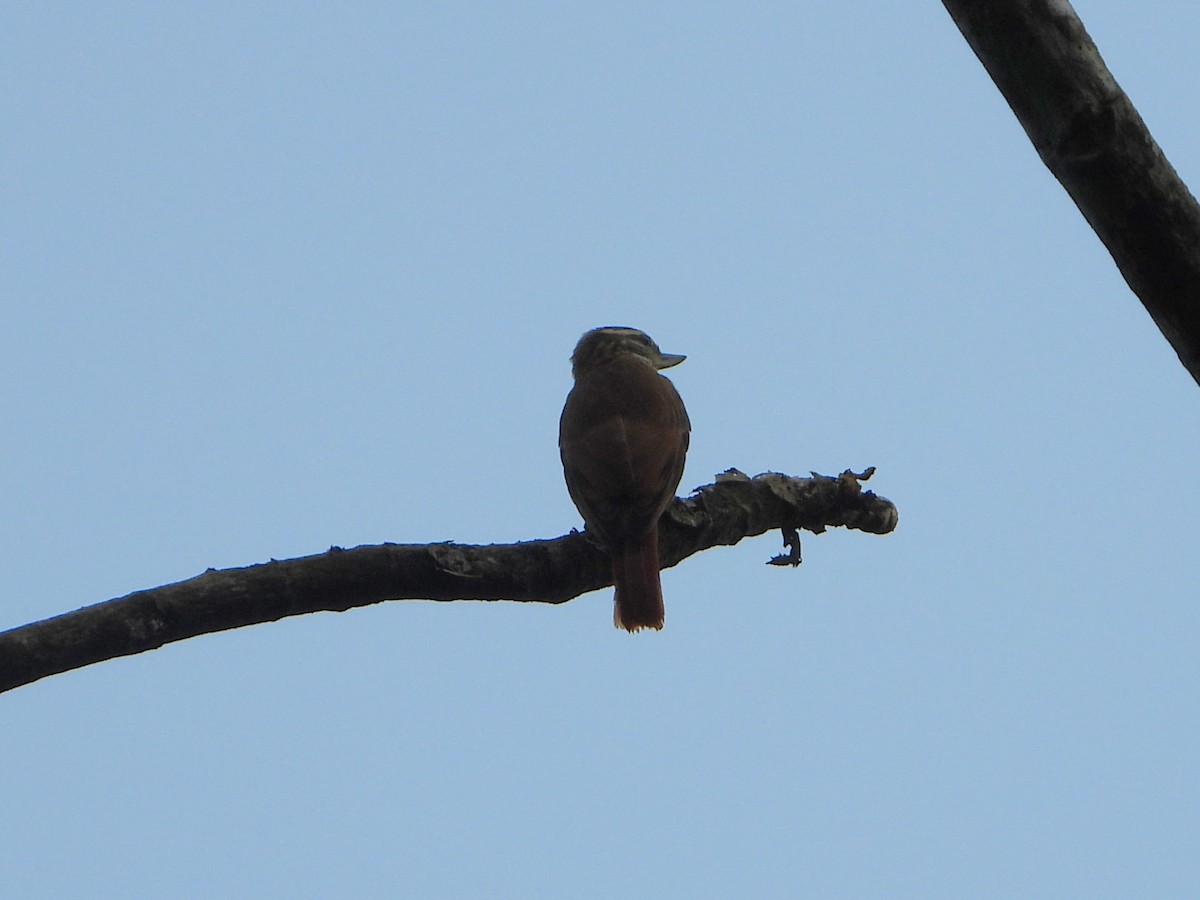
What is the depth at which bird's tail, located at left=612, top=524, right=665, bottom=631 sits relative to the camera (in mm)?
4859

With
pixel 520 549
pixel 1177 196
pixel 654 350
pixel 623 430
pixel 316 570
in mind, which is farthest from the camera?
pixel 654 350

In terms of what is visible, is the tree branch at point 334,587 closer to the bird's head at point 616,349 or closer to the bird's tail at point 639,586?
the bird's tail at point 639,586

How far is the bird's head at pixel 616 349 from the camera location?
24.7 ft

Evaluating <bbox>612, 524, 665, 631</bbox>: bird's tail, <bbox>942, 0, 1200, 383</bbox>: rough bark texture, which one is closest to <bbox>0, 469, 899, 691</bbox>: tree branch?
<bbox>612, 524, 665, 631</bbox>: bird's tail

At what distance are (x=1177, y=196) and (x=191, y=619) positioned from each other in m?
2.38

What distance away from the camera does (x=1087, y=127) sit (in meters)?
2.00

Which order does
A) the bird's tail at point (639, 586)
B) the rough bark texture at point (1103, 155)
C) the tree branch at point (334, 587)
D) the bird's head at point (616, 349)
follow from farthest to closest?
the bird's head at point (616, 349)
the bird's tail at point (639, 586)
the tree branch at point (334, 587)
the rough bark texture at point (1103, 155)

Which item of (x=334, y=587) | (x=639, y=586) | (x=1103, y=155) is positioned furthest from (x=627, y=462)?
(x=1103, y=155)

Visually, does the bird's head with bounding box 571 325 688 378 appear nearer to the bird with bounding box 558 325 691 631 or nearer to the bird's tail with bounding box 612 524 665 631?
the bird with bounding box 558 325 691 631

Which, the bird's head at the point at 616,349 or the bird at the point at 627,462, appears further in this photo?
the bird's head at the point at 616,349

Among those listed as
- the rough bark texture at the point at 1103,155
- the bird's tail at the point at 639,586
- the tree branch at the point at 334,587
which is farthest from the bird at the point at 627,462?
the rough bark texture at the point at 1103,155

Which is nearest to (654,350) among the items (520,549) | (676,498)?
(676,498)

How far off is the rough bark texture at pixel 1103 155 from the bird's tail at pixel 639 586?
2.97m

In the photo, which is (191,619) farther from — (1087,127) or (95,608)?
(1087,127)
